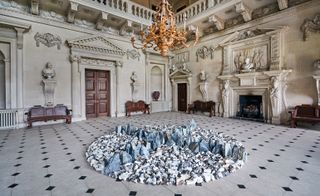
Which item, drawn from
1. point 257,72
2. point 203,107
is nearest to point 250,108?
point 257,72

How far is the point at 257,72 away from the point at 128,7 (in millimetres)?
6967

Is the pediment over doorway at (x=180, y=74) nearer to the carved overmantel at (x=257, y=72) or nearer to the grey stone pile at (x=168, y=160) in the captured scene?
the carved overmantel at (x=257, y=72)

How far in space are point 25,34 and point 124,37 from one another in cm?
455

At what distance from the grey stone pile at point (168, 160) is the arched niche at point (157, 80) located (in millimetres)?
7218

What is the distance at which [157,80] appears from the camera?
38.3 feet

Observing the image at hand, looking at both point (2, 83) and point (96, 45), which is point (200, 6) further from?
point (2, 83)

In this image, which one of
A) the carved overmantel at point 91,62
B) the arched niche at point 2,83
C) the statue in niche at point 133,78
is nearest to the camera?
the arched niche at point 2,83

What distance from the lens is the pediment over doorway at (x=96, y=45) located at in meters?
7.83

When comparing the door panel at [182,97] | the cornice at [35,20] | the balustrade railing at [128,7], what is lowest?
the door panel at [182,97]

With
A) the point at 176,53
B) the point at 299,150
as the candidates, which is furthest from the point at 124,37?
the point at 299,150

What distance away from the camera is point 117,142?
4.46m

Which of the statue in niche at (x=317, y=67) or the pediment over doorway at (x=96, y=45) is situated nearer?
the statue in niche at (x=317, y=67)

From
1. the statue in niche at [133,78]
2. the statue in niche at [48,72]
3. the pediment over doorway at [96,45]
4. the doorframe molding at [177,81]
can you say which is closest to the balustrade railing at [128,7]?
the pediment over doorway at [96,45]

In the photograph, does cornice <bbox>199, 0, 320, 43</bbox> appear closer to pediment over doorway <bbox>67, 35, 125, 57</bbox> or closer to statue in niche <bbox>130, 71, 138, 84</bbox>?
statue in niche <bbox>130, 71, 138, 84</bbox>
